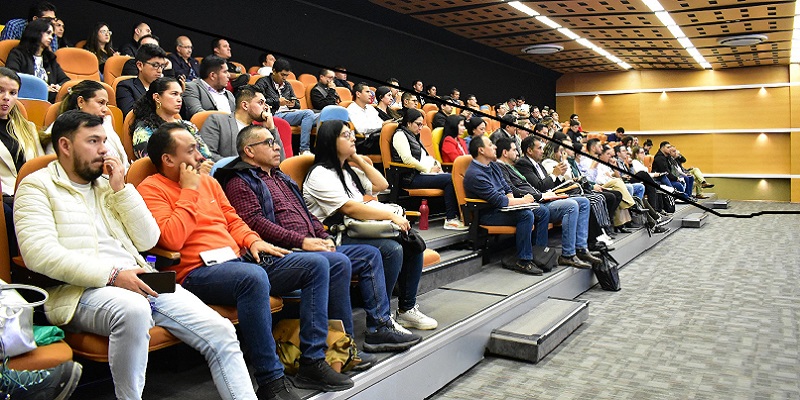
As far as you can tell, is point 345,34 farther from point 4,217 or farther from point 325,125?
point 4,217

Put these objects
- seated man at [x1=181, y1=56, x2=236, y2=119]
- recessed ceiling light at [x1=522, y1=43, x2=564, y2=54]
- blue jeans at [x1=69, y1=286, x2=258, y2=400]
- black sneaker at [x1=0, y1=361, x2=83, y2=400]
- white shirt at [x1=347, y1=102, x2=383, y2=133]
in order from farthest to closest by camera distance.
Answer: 1. recessed ceiling light at [x1=522, y1=43, x2=564, y2=54]
2. white shirt at [x1=347, y1=102, x2=383, y2=133]
3. seated man at [x1=181, y1=56, x2=236, y2=119]
4. blue jeans at [x1=69, y1=286, x2=258, y2=400]
5. black sneaker at [x1=0, y1=361, x2=83, y2=400]

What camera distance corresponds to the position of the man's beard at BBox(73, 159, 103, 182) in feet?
5.89

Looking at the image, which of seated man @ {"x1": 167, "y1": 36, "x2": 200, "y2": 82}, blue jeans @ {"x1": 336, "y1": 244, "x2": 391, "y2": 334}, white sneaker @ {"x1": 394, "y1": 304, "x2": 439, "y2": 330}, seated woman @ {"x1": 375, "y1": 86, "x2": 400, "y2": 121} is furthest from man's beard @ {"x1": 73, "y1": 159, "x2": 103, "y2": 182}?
seated woman @ {"x1": 375, "y1": 86, "x2": 400, "y2": 121}

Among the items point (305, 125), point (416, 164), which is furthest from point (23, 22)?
point (416, 164)

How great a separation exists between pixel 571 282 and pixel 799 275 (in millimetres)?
1898

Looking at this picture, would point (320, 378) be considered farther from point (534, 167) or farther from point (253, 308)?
point (534, 167)

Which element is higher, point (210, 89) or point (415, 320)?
point (210, 89)

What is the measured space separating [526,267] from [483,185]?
575mm

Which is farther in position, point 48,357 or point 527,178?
point 527,178

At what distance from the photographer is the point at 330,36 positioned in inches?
308

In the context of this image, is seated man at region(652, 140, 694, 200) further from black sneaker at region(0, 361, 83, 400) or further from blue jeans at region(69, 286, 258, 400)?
black sneaker at region(0, 361, 83, 400)

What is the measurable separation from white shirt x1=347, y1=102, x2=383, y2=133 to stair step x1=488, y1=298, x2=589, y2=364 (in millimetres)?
2320

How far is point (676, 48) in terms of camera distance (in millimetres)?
10773

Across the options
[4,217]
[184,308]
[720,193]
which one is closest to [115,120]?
[4,217]
